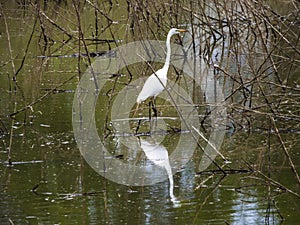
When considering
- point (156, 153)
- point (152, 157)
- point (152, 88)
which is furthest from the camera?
point (152, 88)

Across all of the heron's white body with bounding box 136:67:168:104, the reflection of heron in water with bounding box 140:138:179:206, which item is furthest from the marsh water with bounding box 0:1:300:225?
the heron's white body with bounding box 136:67:168:104

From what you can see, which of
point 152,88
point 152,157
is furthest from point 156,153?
point 152,88

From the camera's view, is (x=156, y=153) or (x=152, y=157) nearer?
(x=152, y=157)

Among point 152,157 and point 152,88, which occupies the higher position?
point 152,88

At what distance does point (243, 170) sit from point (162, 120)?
2.13 metres

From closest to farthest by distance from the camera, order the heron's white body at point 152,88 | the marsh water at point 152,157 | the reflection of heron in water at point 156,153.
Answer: the marsh water at point 152,157
the reflection of heron in water at point 156,153
the heron's white body at point 152,88

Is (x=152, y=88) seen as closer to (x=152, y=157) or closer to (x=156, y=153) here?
(x=156, y=153)

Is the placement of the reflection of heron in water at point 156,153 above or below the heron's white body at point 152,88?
below

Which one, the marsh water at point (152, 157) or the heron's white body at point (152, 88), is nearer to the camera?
the marsh water at point (152, 157)

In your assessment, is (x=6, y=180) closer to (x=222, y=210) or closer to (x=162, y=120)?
(x=222, y=210)

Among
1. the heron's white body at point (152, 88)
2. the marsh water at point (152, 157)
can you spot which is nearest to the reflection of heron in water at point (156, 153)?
the marsh water at point (152, 157)

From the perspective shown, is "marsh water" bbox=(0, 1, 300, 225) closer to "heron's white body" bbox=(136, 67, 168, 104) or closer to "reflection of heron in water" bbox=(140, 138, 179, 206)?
"reflection of heron in water" bbox=(140, 138, 179, 206)

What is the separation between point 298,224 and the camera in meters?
4.71

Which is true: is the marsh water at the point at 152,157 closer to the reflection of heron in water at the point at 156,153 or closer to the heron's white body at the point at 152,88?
the reflection of heron in water at the point at 156,153
